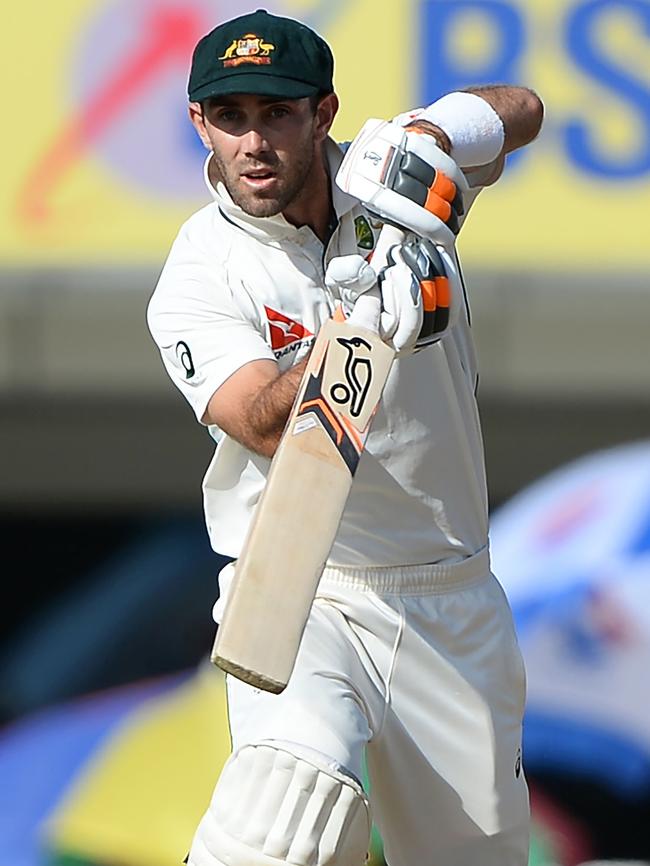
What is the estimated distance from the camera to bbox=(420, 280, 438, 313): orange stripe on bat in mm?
2402

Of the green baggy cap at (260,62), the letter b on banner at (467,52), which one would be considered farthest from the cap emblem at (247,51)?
the letter b on banner at (467,52)

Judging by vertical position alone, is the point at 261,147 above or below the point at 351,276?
above

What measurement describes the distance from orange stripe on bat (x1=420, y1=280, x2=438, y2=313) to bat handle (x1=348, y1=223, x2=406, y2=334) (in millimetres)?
59

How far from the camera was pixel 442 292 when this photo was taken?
7.94ft

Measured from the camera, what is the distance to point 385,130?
248 centimetres

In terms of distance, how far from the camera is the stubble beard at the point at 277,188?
2611 millimetres

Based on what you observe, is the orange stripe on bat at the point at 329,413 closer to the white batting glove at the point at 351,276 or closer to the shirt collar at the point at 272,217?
the white batting glove at the point at 351,276

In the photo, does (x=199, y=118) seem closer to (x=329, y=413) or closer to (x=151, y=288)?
(x=329, y=413)

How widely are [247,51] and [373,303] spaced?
0.42m

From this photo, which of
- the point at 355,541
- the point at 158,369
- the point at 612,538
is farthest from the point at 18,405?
the point at 355,541

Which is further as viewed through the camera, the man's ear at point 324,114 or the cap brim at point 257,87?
the man's ear at point 324,114

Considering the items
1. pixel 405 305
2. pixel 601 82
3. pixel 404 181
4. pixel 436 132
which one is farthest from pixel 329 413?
pixel 601 82

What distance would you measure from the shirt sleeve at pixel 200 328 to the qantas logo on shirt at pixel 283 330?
20 mm

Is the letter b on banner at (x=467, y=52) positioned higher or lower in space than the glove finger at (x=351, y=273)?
lower
